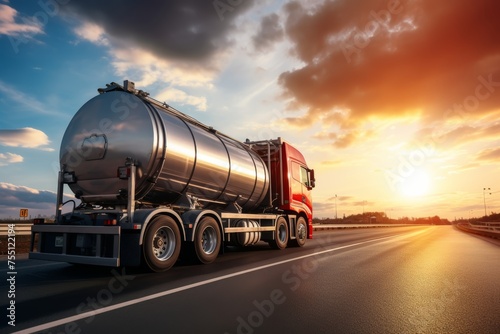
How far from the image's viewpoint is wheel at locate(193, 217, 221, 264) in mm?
8250

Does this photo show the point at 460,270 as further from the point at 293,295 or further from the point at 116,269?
the point at 116,269

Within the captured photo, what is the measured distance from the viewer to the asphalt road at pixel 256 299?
389 cm

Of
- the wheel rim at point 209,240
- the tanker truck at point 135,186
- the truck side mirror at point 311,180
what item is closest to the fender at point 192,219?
the tanker truck at point 135,186

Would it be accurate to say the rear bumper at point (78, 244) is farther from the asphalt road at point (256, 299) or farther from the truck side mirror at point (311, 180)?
the truck side mirror at point (311, 180)

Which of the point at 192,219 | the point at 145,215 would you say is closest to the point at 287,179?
the point at 192,219

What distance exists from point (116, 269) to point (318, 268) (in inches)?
168

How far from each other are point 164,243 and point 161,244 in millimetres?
86

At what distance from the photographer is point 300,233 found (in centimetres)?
1417

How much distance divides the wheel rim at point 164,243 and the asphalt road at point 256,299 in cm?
37

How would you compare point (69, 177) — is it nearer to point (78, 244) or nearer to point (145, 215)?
point (78, 244)

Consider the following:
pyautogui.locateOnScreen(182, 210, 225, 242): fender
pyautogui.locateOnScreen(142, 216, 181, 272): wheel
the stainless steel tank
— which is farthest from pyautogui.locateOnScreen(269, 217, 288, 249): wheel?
pyautogui.locateOnScreen(142, 216, 181, 272): wheel

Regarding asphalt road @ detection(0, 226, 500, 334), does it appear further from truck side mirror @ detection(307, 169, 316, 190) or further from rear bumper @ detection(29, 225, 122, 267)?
truck side mirror @ detection(307, 169, 316, 190)

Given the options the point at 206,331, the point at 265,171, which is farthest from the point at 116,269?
the point at 265,171

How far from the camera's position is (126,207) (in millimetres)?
7746
